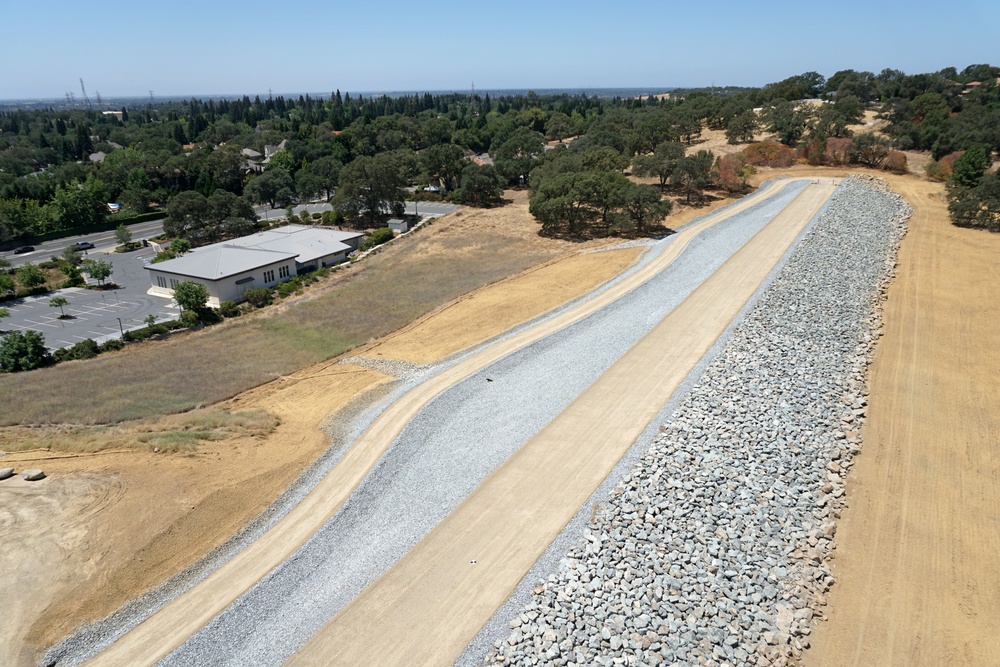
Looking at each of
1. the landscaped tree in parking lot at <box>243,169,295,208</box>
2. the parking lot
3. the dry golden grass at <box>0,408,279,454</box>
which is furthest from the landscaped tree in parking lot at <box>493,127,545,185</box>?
the dry golden grass at <box>0,408,279,454</box>

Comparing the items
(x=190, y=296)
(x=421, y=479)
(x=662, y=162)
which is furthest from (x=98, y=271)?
(x=662, y=162)

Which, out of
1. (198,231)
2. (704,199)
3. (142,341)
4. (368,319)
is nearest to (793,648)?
(368,319)

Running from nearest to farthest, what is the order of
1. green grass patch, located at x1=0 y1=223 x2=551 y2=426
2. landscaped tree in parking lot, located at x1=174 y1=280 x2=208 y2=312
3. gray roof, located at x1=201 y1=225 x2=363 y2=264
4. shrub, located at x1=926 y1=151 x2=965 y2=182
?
1. green grass patch, located at x1=0 y1=223 x2=551 y2=426
2. landscaped tree in parking lot, located at x1=174 y1=280 x2=208 y2=312
3. gray roof, located at x1=201 y1=225 x2=363 y2=264
4. shrub, located at x1=926 y1=151 x2=965 y2=182

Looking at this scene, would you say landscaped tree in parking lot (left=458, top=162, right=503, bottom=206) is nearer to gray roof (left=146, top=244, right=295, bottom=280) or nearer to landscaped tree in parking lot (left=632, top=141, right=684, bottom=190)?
landscaped tree in parking lot (left=632, top=141, right=684, bottom=190)

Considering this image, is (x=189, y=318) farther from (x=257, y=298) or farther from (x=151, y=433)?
(x=151, y=433)

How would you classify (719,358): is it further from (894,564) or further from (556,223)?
(556,223)

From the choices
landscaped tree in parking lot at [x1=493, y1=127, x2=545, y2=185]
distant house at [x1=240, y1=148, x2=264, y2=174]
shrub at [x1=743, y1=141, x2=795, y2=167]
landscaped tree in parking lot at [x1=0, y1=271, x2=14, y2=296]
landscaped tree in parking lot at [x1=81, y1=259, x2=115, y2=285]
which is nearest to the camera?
landscaped tree in parking lot at [x1=0, y1=271, x2=14, y2=296]

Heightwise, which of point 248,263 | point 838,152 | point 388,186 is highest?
point 838,152
